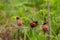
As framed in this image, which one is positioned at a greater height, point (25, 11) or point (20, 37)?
point (25, 11)

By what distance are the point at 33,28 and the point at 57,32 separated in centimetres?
30

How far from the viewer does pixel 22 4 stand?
11.1 ft

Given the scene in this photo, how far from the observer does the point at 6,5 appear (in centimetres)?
363

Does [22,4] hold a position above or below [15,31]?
above

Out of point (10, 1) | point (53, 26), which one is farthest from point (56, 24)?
point (10, 1)

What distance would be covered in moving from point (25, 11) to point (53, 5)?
0.45m

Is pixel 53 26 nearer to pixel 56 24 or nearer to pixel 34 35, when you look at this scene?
pixel 56 24

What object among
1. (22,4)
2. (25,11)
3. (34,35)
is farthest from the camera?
(22,4)

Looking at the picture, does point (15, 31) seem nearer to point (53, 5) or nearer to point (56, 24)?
point (56, 24)

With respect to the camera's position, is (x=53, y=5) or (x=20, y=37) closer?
(x=20, y=37)

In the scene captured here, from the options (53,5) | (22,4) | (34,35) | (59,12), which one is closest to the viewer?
(34,35)

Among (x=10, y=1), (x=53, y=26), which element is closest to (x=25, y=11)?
(x=10, y=1)

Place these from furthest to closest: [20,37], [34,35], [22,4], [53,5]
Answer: [22,4] < [53,5] < [20,37] < [34,35]

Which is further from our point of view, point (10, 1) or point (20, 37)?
point (10, 1)
